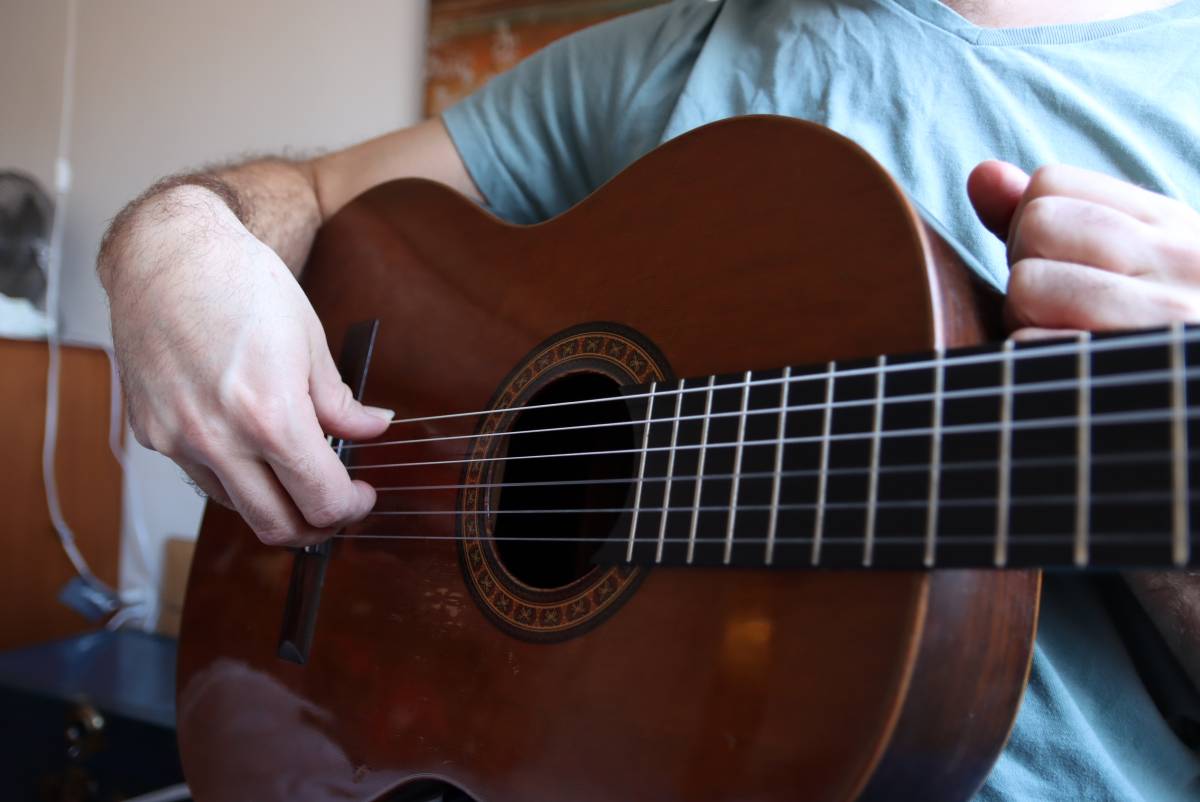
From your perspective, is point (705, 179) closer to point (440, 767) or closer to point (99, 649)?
point (440, 767)

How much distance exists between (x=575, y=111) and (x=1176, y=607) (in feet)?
2.65

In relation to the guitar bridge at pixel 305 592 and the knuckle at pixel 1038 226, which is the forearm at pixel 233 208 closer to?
the guitar bridge at pixel 305 592

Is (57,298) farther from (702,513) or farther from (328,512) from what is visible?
(702,513)

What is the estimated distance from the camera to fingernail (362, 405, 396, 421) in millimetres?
761

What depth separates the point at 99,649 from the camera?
1.68 metres

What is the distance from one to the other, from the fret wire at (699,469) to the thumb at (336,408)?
1.27ft

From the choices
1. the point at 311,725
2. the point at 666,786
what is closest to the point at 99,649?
the point at 311,725

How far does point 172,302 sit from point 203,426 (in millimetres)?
122

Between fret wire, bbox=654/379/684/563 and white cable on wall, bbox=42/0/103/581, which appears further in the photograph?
white cable on wall, bbox=42/0/103/581

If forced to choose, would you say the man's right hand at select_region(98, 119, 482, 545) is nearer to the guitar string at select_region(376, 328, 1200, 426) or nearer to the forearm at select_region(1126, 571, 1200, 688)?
the guitar string at select_region(376, 328, 1200, 426)

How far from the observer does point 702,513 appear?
0.46m

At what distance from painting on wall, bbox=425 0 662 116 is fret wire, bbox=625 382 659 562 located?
1.24m

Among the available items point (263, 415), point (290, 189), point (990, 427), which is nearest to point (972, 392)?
point (990, 427)

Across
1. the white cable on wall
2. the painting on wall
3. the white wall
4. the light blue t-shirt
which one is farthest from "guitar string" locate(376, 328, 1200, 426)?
the white cable on wall
